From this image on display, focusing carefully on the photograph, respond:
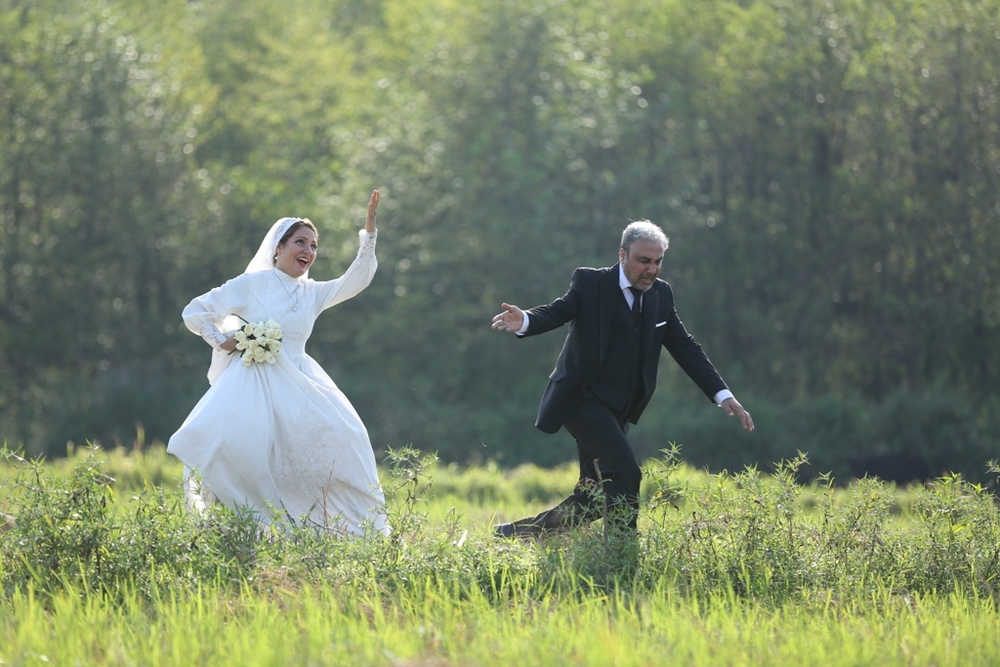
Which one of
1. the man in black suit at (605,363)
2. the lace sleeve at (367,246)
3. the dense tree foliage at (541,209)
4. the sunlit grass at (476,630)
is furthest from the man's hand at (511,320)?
the dense tree foliage at (541,209)

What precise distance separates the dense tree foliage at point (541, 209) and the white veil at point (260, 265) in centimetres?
1464

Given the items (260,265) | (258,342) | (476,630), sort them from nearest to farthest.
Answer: (476,630) < (258,342) < (260,265)

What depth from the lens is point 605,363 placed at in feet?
28.1

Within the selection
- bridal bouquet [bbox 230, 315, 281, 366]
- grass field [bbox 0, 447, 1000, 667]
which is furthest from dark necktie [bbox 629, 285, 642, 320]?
bridal bouquet [bbox 230, 315, 281, 366]

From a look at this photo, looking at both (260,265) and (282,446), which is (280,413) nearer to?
(282,446)

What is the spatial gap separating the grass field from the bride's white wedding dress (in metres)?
0.57

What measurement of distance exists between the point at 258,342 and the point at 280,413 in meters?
0.49

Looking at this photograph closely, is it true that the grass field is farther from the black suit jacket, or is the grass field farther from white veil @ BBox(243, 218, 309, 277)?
white veil @ BBox(243, 218, 309, 277)

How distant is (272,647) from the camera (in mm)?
5887

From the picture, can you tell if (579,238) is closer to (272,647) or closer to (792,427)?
(792,427)

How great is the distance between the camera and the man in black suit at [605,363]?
327 inches

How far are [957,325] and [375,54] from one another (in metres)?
19.3

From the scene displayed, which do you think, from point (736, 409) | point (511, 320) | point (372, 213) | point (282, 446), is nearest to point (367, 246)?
point (372, 213)

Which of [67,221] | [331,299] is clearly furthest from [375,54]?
[331,299]
